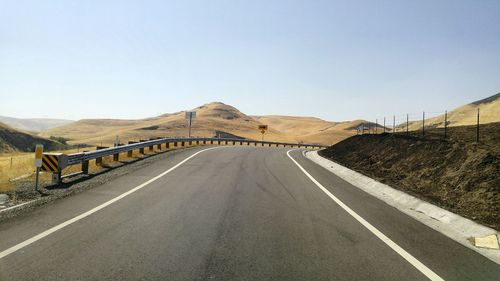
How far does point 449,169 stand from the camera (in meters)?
12.9

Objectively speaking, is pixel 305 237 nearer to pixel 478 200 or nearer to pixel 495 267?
pixel 495 267

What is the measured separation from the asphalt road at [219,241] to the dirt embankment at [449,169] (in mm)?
1784

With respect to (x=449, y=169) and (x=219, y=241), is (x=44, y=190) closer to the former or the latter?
(x=219, y=241)

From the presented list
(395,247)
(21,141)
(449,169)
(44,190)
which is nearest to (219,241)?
(395,247)

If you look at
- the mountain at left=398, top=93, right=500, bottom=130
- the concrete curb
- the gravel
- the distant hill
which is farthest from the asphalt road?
Result: the distant hill

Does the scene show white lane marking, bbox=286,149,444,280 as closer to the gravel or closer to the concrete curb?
the concrete curb

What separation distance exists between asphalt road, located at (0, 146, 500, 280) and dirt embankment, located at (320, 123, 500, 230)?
1.78 metres

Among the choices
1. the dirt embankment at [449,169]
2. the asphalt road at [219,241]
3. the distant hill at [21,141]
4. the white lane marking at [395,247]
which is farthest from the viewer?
the distant hill at [21,141]

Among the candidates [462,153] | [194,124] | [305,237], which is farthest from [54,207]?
[194,124]

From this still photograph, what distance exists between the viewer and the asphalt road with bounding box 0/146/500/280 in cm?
494

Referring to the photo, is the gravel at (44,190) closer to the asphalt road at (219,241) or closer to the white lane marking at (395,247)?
the asphalt road at (219,241)

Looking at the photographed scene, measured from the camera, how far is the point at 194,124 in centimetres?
15038

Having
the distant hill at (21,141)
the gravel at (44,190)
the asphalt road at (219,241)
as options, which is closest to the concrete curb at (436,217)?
the asphalt road at (219,241)

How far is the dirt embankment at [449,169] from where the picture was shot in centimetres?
967
